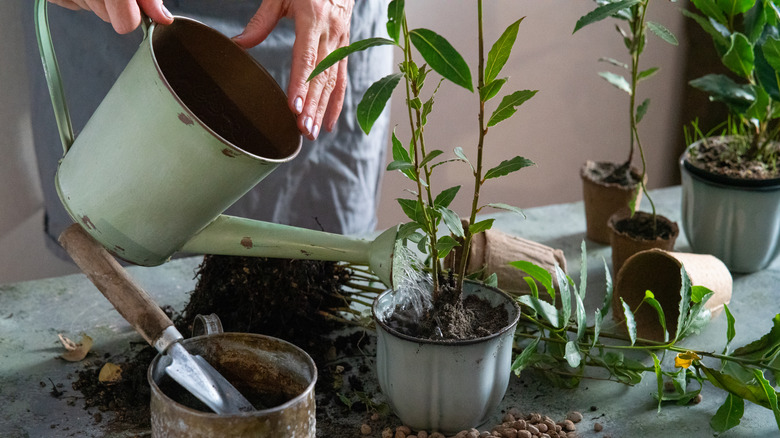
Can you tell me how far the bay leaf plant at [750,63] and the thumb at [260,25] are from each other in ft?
1.86

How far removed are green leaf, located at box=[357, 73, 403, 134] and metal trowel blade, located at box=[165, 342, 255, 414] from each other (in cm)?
25

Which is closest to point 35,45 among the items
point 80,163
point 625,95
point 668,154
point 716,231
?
point 80,163

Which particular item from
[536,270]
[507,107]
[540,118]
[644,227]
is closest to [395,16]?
[507,107]

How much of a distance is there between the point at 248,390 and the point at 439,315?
0.66 feet

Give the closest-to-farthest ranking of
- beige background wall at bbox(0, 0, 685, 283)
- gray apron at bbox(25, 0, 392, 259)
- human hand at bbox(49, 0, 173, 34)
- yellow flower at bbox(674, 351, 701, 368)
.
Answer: human hand at bbox(49, 0, 173, 34)
yellow flower at bbox(674, 351, 701, 368)
gray apron at bbox(25, 0, 392, 259)
beige background wall at bbox(0, 0, 685, 283)

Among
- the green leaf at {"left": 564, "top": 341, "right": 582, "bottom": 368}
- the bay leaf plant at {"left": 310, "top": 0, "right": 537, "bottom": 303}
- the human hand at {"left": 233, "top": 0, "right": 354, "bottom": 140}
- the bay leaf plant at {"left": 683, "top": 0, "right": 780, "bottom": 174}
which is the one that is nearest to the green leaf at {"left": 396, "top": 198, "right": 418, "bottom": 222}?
the bay leaf plant at {"left": 310, "top": 0, "right": 537, "bottom": 303}

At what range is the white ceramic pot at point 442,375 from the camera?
0.75 m

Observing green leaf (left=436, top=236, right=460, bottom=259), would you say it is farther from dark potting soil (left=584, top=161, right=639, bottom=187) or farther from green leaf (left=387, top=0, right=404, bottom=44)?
dark potting soil (left=584, top=161, right=639, bottom=187)

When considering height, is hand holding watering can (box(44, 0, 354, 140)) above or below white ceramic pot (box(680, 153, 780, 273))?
above

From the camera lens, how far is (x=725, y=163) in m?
1.17

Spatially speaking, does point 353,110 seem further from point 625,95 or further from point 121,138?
point 625,95

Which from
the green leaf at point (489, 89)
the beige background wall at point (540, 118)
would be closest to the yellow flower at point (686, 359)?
the green leaf at point (489, 89)

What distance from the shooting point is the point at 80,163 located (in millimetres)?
740

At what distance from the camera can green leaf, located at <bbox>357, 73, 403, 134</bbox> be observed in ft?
2.26
